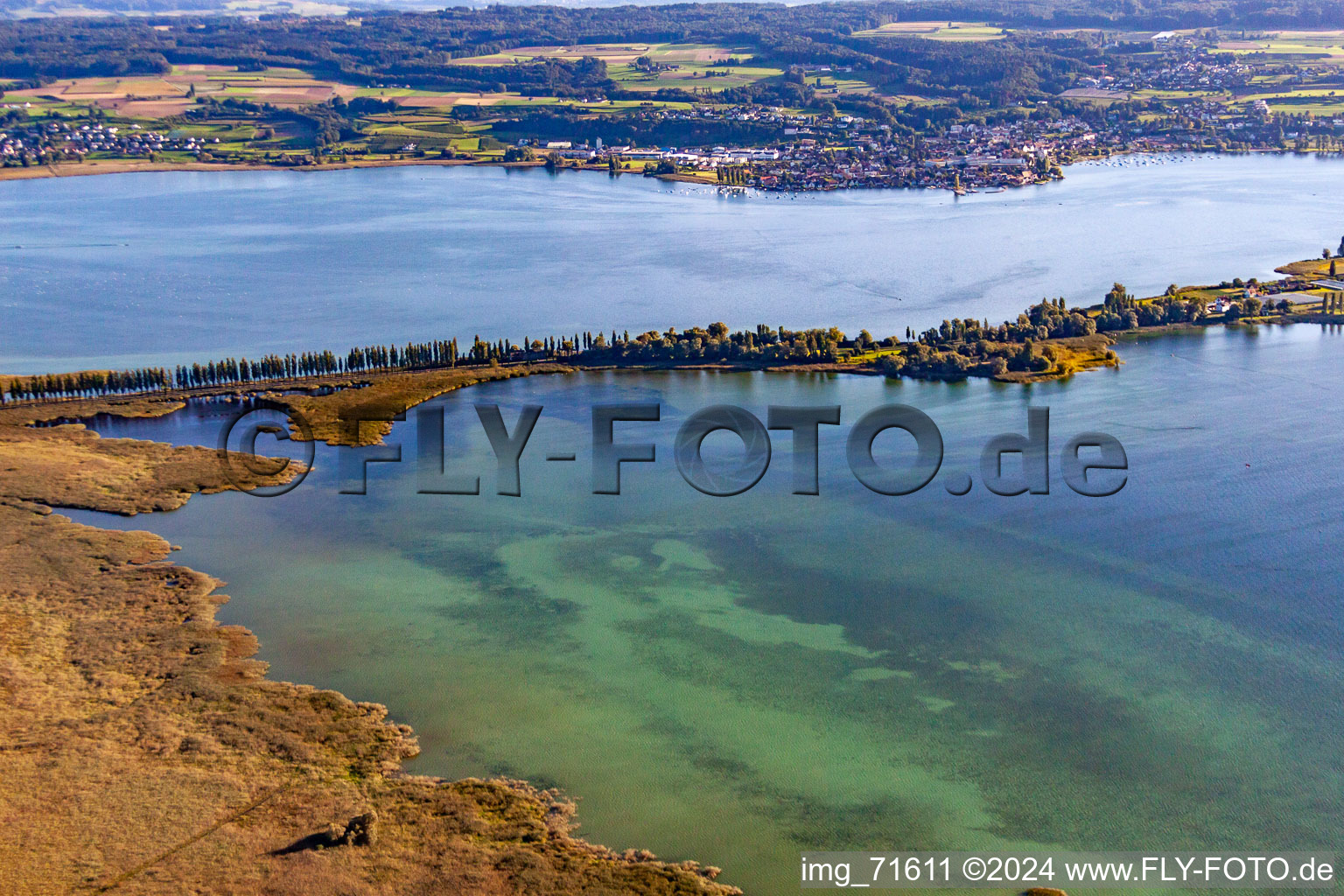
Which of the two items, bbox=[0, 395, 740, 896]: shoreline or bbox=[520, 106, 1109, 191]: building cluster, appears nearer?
bbox=[0, 395, 740, 896]: shoreline

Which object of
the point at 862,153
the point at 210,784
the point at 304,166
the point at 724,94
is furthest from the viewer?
the point at 724,94

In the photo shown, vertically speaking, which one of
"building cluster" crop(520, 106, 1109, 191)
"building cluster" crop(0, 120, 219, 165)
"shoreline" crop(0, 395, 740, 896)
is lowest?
"shoreline" crop(0, 395, 740, 896)

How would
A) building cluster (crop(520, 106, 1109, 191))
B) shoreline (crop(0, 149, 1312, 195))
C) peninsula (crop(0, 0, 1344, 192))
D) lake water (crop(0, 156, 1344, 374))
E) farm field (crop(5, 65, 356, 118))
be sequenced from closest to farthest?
1. lake water (crop(0, 156, 1344, 374))
2. building cluster (crop(520, 106, 1109, 191))
3. shoreline (crop(0, 149, 1312, 195))
4. peninsula (crop(0, 0, 1344, 192))
5. farm field (crop(5, 65, 356, 118))

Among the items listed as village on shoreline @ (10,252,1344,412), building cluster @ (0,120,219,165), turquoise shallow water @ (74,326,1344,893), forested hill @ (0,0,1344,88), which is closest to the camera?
turquoise shallow water @ (74,326,1344,893)

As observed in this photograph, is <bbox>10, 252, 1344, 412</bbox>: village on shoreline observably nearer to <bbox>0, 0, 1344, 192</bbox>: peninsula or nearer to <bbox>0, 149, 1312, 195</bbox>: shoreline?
<bbox>0, 0, 1344, 192</bbox>: peninsula

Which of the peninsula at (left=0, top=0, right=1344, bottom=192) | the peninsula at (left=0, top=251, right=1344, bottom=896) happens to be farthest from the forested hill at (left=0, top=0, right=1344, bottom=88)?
the peninsula at (left=0, top=251, right=1344, bottom=896)

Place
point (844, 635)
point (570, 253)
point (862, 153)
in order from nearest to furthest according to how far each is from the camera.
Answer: point (844, 635) → point (570, 253) → point (862, 153)

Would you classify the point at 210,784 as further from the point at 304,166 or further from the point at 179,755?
the point at 304,166

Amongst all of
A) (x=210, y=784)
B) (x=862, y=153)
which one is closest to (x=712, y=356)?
(x=210, y=784)
